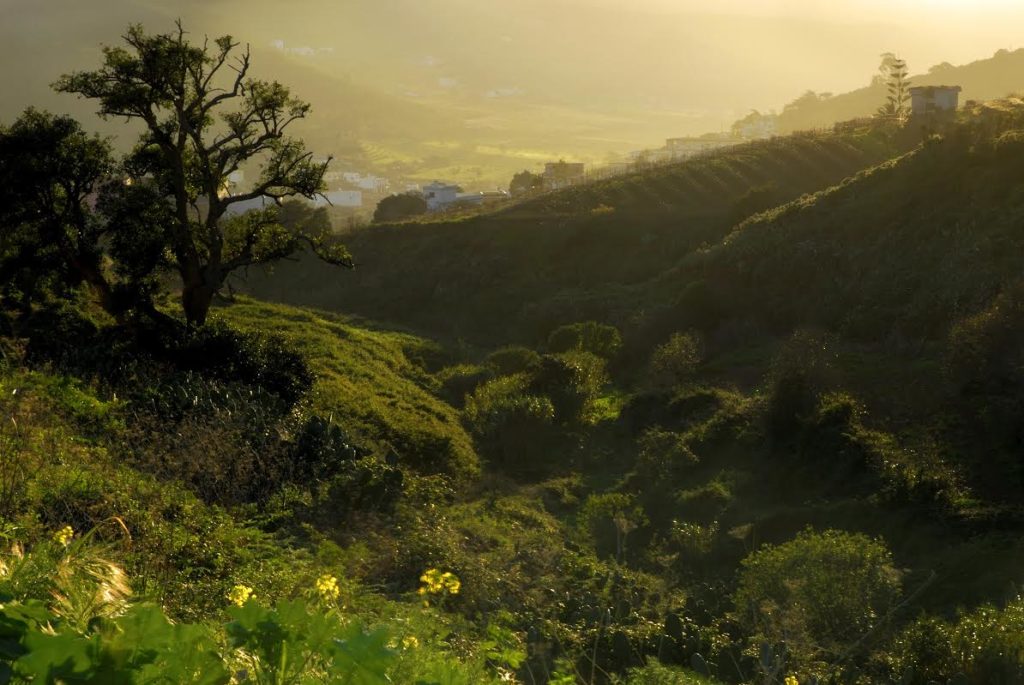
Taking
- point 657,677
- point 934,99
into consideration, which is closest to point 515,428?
point 657,677

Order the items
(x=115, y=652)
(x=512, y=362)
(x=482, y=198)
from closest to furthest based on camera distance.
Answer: (x=115, y=652) → (x=512, y=362) → (x=482, y=198)

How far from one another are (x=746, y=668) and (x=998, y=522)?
17.8 feet

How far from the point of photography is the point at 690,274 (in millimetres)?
32281

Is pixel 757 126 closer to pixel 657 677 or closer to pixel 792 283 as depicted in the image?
pixel 792 283

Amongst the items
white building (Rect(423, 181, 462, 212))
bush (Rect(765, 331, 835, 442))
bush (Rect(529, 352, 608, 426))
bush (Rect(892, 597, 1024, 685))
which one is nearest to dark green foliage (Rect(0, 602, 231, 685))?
bush (Rect(892, 597, 1024, 685))

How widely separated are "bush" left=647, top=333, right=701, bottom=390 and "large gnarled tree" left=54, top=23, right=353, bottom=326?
7.34 metres

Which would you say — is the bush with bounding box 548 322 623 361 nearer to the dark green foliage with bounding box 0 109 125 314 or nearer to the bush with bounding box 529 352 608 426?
the bush with bounding box 529 352 608 426

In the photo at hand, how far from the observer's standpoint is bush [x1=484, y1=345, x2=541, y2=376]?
79.0 ft

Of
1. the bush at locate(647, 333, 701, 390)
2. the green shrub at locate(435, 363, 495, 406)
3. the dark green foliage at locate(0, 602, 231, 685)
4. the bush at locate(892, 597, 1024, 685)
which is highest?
the dark green foliage at locate(0, 602, 231, 685)

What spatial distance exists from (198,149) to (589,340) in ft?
34.7

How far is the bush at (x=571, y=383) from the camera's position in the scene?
20.7 m

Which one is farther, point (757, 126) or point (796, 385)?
point (757, 126)

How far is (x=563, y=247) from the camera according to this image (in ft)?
142

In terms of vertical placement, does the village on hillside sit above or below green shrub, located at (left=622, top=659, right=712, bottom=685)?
above
